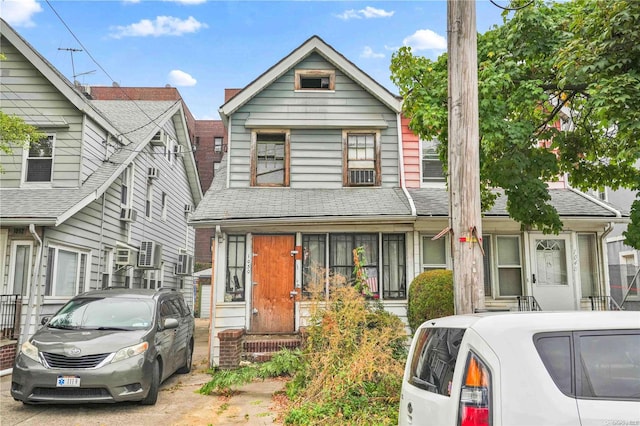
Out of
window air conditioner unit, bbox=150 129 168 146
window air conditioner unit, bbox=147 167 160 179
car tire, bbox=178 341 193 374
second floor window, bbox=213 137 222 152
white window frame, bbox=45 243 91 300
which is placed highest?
second floor window, bbox=213 137 222 152

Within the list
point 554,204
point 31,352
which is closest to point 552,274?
point 554,204

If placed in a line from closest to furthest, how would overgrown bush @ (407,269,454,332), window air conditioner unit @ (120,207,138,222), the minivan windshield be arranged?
1. the minivan windshield
2. overgrown bush @ (407,269,454,332)
3. window air conditioner unit @ (120,207,138,222)

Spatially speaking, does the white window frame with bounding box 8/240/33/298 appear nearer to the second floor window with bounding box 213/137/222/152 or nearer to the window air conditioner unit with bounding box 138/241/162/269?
the window air conditioner unit with bounding box 138/241/162/269

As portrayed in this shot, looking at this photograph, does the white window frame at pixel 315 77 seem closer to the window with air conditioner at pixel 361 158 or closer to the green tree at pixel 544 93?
the window with air conditioner at pixel 361 158

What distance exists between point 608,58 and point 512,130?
151 cm

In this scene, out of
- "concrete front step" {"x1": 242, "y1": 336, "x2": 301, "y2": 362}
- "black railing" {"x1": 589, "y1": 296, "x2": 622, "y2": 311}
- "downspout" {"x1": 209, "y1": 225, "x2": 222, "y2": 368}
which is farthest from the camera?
"black railing" {"x1": 589, "y1": 296, "x2": 622, "y2": 311}

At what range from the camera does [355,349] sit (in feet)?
21.6

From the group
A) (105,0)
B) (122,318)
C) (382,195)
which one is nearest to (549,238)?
(382,195)

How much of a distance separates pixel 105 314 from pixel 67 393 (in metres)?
1.47

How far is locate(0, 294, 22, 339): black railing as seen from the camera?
9.93 meters

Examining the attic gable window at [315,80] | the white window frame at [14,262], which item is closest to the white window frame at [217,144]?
the attic gable window at [315,80]

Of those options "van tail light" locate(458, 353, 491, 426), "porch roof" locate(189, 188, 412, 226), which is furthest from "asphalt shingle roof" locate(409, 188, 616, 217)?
"van tail light" locate(458, 353, 491, 426)

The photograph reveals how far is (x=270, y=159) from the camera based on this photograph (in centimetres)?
1156

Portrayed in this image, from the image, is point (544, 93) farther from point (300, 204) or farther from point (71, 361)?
point (71, 361)
